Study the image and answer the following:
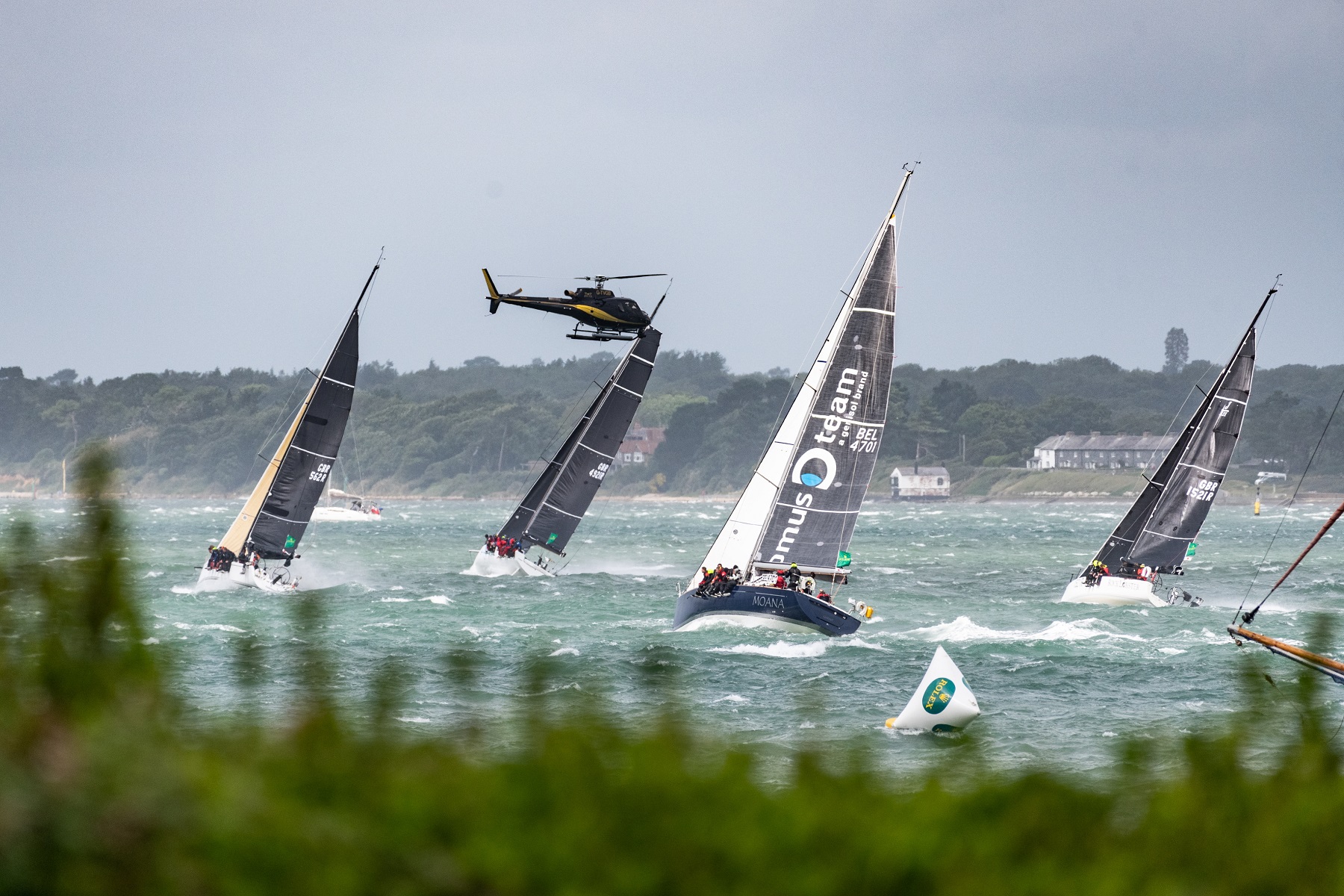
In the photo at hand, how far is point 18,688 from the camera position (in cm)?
417

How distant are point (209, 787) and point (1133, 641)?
34498 millimetres

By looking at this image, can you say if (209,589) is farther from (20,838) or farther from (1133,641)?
(20,838)

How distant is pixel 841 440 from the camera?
32.2 m

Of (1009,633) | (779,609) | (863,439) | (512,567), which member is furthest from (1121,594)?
(512,567)

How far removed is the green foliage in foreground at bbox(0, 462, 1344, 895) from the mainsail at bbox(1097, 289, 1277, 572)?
141ft

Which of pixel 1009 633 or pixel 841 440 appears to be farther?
pixel 1009 633

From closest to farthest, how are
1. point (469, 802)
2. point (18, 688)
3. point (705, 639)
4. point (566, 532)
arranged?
point (469, 802) → point (18, 688) → point (705, 639) → point (566, 532)

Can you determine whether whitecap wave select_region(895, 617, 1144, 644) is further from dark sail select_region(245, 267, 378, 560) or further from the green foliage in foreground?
the green foliage in foreground

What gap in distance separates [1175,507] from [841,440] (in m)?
18.3

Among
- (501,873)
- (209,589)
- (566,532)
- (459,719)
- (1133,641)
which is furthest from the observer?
(566,532)

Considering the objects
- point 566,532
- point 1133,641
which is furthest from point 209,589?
point 1133,641

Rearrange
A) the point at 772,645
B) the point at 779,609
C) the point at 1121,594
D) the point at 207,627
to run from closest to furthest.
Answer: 1. the point at 772,645
2. the point at 779,609
3. the point at 207,627
4. the point at 1121,594

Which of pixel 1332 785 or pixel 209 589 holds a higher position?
pixel 1332 785

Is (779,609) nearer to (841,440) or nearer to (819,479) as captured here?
(819,479)
